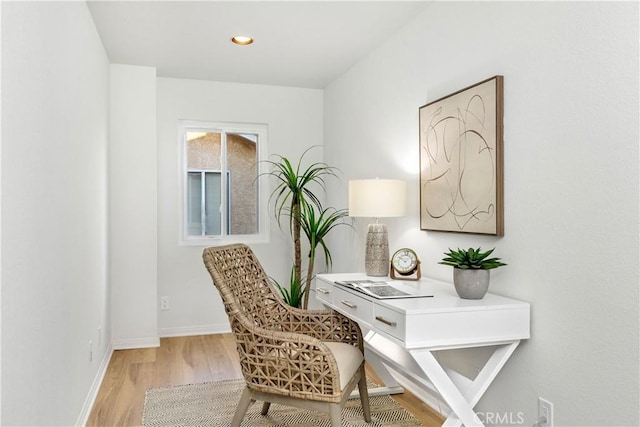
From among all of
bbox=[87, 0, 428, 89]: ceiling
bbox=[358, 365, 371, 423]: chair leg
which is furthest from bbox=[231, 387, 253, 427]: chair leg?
bbox=[87, 0, 428, 89]: ceiling

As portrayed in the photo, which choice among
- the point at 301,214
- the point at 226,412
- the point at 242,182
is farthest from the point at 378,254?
the point at 242,182

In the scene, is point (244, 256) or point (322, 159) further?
point (322, 159)

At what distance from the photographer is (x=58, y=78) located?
213cm

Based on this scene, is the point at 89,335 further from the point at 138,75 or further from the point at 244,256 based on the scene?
the point at 138,75

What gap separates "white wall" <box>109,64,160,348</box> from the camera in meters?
4.09

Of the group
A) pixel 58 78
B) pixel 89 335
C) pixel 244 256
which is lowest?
pixel 89 335

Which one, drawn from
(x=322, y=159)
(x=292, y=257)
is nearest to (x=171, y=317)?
(x=292, y=257)

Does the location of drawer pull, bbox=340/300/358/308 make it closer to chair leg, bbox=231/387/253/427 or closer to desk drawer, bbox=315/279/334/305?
desk drawer, bbox=315/279/334/305

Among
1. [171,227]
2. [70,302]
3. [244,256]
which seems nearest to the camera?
[70,302]

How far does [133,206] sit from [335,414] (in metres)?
2.72

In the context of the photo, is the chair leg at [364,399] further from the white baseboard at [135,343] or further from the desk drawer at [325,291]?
the white baseboard at [135,343]

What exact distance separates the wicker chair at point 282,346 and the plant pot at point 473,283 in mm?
663

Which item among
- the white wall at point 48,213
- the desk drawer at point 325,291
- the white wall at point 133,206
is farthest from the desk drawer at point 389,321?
the white wall at point 133,206

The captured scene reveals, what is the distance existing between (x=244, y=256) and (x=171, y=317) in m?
2.12
